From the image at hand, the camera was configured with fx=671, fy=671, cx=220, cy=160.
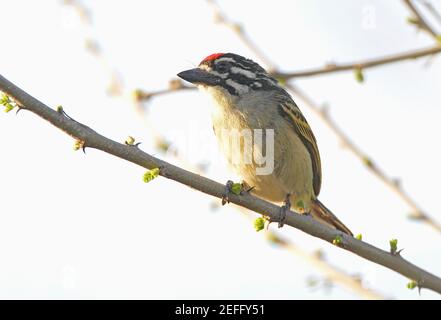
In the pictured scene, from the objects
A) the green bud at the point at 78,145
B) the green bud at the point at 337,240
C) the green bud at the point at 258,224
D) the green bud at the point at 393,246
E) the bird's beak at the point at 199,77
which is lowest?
the green bud at the point at 393,246

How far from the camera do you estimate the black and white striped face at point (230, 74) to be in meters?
6.50

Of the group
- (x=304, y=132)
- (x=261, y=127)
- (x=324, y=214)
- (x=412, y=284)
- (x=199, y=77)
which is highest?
(x=199, y=77)

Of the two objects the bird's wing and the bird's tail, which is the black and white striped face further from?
the bird's tail

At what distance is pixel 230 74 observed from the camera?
668cm

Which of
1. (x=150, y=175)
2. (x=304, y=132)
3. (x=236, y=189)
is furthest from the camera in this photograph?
(x=304, y=132)

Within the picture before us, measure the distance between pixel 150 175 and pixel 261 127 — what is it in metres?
2.48

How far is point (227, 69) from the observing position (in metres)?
6.67

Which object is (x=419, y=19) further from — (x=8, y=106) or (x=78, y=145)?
(x=8, y=106)

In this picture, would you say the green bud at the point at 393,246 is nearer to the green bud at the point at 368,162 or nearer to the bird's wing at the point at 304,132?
the green bud at the point at 368,162

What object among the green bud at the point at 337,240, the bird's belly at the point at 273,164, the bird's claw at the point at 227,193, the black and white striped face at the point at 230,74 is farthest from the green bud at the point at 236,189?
the black and white striped face at the point at 230,74

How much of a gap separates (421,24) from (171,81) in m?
2.13

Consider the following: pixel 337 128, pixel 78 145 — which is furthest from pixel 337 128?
pixel 78 145

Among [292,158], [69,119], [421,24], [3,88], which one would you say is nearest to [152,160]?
[69,119]

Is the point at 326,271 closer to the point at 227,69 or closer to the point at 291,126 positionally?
the point at 291,126
